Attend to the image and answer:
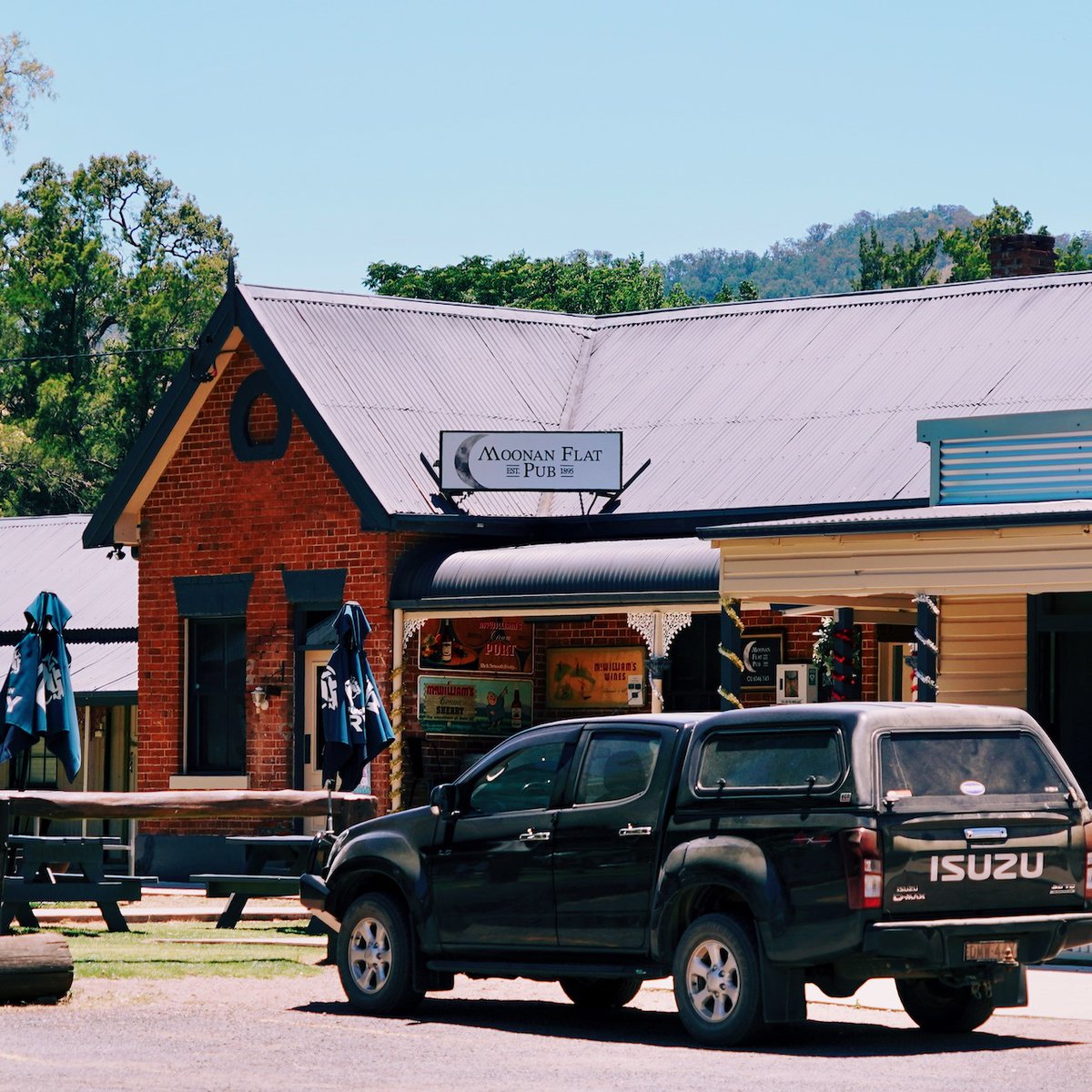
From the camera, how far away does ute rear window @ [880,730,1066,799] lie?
12.1 meters

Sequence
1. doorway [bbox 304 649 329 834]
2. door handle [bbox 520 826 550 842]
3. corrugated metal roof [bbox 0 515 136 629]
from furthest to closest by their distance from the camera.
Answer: corrugated metal roof [bbox 0 515 136 629] < doorway [bbox 304 649 329 834] < door handle [bbox 520 826 550 842]

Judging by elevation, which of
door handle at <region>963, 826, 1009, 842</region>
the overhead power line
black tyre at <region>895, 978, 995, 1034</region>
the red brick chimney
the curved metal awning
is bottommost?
black tyre at <region>895, 978, 995, 1034</region>

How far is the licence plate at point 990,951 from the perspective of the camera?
11.9 metres

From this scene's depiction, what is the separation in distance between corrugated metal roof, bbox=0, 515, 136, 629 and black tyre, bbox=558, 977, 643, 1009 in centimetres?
1690

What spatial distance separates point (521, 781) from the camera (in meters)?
13.6

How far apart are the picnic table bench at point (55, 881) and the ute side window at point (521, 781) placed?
5220mm

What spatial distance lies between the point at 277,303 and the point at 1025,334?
8144 millimetres

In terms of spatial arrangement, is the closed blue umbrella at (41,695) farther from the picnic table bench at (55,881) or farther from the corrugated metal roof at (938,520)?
the corrugated metal roof at (938,520)

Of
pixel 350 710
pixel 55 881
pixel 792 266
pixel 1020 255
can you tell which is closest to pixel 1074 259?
pixel 1020 255

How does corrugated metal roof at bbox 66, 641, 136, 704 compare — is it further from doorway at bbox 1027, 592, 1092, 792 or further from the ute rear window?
the ute rear window

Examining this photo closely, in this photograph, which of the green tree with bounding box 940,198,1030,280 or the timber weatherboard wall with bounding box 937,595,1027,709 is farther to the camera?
the green tree with bounding box 940,198,1030,280

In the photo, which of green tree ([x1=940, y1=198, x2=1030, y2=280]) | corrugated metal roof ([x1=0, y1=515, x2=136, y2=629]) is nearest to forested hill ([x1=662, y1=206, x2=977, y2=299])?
green tree ([x1=940, y1=198, x2=1030, y2=280])

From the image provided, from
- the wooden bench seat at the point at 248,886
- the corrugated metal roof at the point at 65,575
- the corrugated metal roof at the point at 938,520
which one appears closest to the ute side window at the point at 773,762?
the corrugated metal roof at the point at 938,520

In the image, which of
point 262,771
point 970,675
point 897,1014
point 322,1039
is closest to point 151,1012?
point 322,1039
